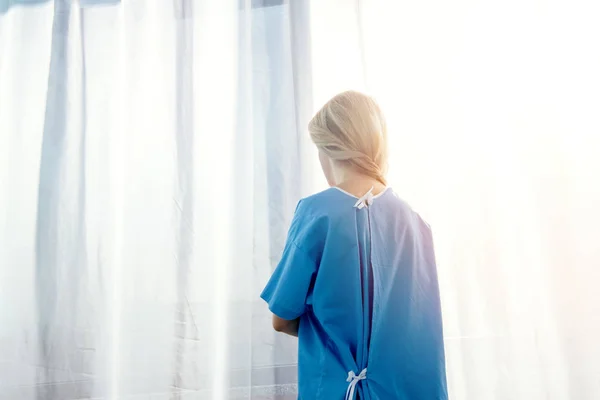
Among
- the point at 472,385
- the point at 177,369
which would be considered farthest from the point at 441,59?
the point at 177,369

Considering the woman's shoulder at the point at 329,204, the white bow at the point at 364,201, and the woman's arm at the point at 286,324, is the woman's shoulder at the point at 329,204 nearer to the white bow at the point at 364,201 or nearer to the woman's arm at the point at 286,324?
the white bow at the point at 364,201

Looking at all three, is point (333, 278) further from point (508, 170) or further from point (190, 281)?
point (508, 170)

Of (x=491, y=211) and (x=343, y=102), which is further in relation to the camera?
(x=491, y=211)

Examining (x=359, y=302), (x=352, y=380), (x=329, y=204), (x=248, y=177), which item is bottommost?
(x=352, y=380)

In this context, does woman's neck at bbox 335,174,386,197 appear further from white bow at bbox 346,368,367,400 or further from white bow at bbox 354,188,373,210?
white bow at bbox 346,368,367,400

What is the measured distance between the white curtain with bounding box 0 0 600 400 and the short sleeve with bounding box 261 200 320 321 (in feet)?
0.89

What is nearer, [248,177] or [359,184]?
[359,184]

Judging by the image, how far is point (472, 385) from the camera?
104 centimetres

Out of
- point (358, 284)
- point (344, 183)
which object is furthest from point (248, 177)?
point (358, 284)

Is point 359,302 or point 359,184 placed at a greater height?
point 359,184

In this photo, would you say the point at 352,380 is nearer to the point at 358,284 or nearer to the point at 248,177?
the point at 358,284

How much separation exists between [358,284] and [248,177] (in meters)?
0.41

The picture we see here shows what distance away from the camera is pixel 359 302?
792 mm

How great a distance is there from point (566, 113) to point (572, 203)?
20 centimetres
